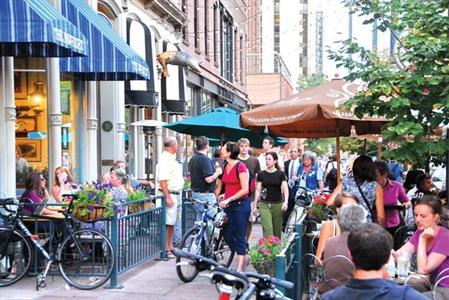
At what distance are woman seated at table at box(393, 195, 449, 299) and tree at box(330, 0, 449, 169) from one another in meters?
0.81

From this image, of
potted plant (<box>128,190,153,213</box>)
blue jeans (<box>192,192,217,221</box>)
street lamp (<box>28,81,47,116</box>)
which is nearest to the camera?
potted plant (<box>128,190,153,213</box>)

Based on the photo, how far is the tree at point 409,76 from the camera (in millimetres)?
5855

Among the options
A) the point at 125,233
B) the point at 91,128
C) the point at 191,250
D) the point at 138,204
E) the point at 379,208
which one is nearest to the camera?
the point at 379,208

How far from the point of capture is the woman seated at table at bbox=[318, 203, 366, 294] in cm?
454

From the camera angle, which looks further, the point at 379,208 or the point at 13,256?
the point at 13,256

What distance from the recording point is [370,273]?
301 cm

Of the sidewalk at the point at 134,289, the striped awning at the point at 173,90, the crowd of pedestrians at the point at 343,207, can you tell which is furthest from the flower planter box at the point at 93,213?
the striped awning at the point at 173,90

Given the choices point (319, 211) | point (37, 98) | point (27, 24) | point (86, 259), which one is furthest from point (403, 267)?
point (37, 98)

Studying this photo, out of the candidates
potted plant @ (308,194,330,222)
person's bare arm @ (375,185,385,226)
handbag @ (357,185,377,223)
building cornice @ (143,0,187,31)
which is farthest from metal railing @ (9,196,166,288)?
building cornice @ (143,0,187,31)

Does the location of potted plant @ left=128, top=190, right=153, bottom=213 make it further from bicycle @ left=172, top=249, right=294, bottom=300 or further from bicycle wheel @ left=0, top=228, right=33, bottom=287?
bicycle @ left=172, top=249, right=294, bottom=300

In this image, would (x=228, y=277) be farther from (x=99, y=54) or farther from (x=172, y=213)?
(x=99, y=54)

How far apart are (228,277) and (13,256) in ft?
18.5

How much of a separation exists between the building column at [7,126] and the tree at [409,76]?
5.78m

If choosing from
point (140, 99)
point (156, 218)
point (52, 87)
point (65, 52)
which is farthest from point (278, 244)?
point (140, 99)
